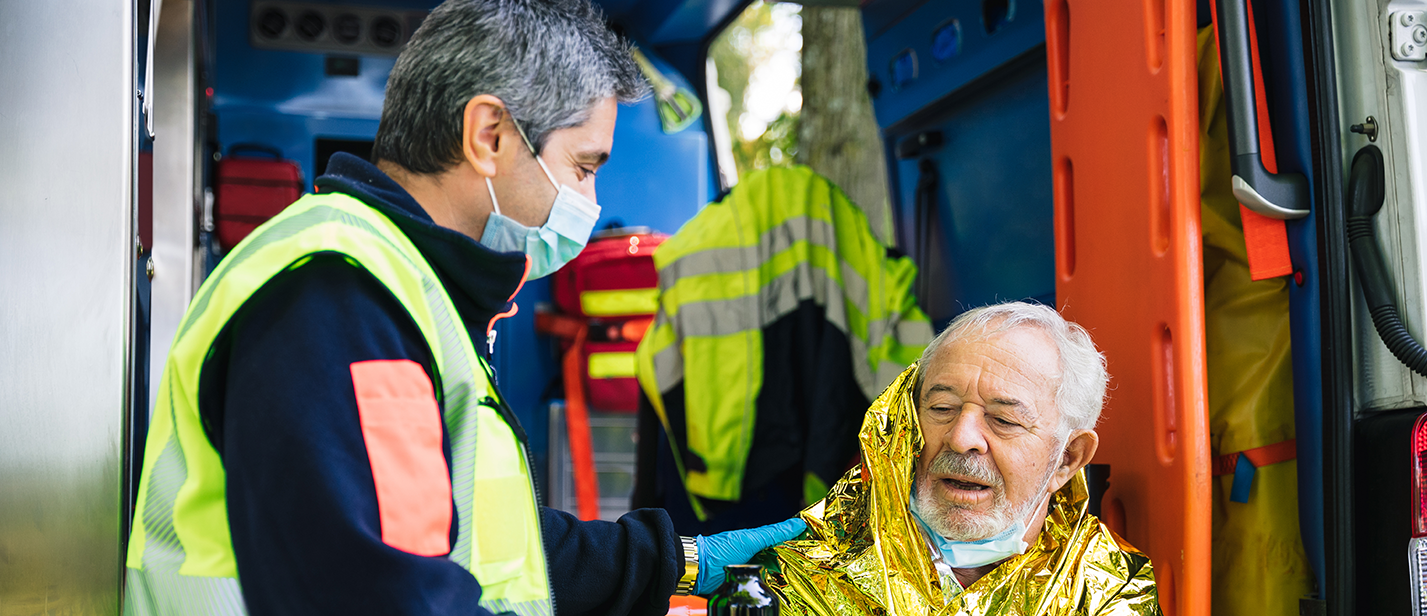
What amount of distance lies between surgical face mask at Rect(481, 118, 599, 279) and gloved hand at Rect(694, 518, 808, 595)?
727mm

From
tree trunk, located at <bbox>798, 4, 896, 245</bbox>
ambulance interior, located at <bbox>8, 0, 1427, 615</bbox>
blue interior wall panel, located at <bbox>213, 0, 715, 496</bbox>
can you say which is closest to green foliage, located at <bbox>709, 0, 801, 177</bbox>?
tree trunk, located at <bbox>798, 4, 896, 245</bbox>

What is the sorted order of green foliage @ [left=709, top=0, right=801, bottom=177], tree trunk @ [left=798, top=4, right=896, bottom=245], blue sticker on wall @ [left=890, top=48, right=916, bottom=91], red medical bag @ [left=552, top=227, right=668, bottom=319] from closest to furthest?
blue sticker on wall @ [left=890, top=48, right=916, bottom=91] → red medical bag @ [left=552, top=227, right=668, bottom=319] → tree trunk @ [left=798, top=4, right=896, bottom=245] → green foliage @ [left=709, top=0, right=801, bottom=177]

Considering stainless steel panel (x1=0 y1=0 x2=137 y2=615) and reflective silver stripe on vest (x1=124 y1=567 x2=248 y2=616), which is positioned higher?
stainless steel panel (x1=0 y1=0 x2=137 y2=615)

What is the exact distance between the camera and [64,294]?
1524mm

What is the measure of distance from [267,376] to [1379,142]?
1.88m

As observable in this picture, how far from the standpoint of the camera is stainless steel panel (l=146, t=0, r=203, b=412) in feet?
10.4

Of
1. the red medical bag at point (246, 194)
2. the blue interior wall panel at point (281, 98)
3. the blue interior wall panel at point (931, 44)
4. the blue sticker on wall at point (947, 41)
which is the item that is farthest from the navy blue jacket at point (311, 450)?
the blue interior wall panel at point (281, 98)

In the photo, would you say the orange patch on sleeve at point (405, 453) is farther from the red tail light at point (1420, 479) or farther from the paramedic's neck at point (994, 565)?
the red tail light at point (1420, 479)

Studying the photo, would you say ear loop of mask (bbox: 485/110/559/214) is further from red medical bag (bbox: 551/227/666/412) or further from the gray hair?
red medical bag (bbox: 551/227/666/412)

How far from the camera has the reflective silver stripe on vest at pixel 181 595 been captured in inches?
51.5

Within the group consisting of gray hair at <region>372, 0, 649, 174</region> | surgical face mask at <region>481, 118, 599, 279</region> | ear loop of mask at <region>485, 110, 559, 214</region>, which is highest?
gray hair at <region>372, 0, 649, 174</region>

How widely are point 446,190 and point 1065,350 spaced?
140cm

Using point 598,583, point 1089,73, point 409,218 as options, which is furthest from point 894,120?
point 409,218

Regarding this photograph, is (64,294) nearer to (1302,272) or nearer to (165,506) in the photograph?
(165,506)
